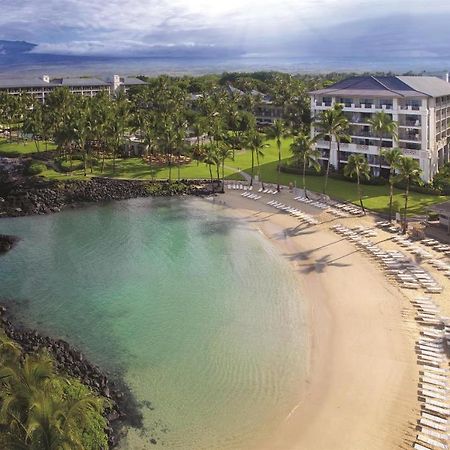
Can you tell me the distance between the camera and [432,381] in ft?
87.8

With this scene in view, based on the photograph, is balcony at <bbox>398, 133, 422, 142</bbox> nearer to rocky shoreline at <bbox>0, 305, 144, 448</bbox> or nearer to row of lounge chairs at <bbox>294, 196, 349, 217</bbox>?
row of lounge chairs at <bbox>294, 196, 349, 217</bbox>

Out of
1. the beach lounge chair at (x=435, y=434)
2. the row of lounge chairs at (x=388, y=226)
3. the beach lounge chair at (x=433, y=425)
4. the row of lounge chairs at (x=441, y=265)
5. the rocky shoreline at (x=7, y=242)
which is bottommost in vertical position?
the beach lounge chair at (x=435, y=434)

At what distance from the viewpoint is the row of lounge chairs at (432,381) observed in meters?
23.0

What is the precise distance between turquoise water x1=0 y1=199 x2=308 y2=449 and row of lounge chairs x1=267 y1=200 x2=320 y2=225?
225 inches

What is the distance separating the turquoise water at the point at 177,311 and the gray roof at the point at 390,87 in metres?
26.3

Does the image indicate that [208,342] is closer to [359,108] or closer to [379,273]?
[379,273]

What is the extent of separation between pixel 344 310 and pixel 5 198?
47.9 m

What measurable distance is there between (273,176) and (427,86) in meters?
23.2

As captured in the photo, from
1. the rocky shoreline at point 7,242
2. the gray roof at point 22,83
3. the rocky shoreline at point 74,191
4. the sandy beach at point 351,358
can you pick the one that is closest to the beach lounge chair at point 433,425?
the sandy beach at point 351,358

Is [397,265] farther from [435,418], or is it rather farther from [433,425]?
[433,425]

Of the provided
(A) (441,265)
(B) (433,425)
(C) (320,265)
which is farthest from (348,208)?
(B) (433,425)

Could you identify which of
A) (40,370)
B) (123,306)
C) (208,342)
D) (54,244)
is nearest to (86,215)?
(54,244)

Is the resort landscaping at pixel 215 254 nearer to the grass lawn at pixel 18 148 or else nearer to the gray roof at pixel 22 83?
the grass lawn at pixel 18 148

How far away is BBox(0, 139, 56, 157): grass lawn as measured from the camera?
9362 cm
